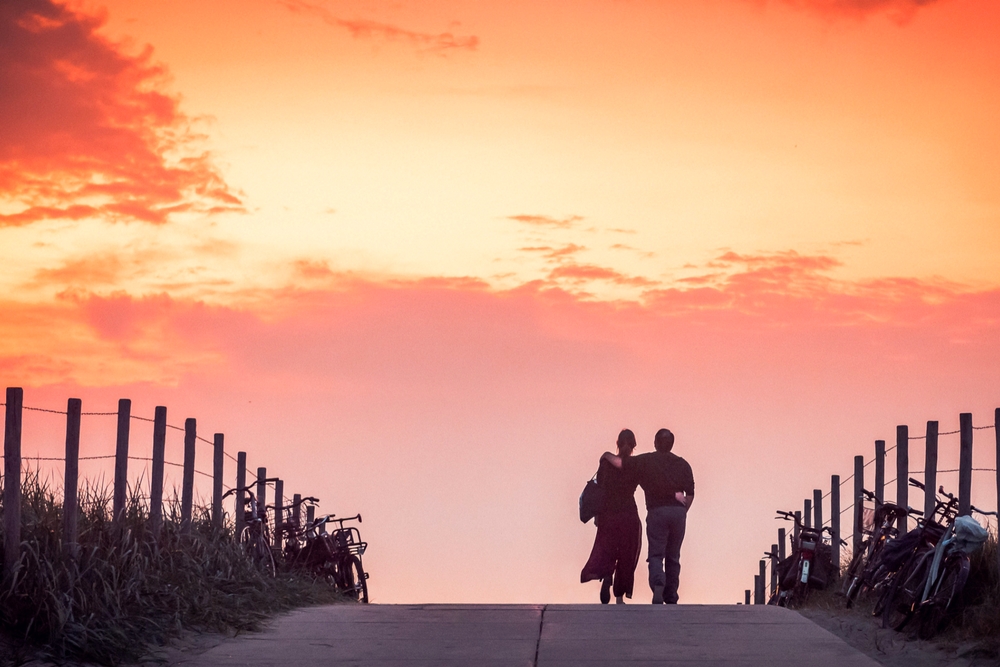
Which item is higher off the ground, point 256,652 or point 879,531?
point 879,531

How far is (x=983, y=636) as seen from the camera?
10.7 metres

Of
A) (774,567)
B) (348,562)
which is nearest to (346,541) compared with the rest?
(348,562)

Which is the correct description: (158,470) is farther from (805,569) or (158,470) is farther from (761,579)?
(761,579)

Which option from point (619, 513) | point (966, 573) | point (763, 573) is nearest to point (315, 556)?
point (619, 513)

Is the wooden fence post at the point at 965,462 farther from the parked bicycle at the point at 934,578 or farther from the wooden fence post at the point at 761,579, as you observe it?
the wooden fence post at the point at 761,579

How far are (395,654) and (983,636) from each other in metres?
4.31

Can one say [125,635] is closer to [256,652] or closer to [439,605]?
[256,652]

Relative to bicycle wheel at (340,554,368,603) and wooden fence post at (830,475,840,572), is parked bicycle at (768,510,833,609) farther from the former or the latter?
bicycle wheel at (340,554,368,603)

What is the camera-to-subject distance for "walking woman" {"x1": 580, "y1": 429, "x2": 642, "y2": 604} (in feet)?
55.6

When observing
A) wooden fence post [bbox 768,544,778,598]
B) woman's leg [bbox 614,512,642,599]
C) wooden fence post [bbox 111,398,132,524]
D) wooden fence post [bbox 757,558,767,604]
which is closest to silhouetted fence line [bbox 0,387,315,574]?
wooden fence post [bbox 111,398,132,524]

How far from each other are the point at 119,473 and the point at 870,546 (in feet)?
25.5

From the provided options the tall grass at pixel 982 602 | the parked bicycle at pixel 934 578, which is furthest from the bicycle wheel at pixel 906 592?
the tall grass at pixel 982 602

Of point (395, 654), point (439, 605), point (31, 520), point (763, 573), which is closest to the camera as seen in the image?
point (395, 654)

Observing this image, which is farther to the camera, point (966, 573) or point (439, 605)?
point (439, 605)
